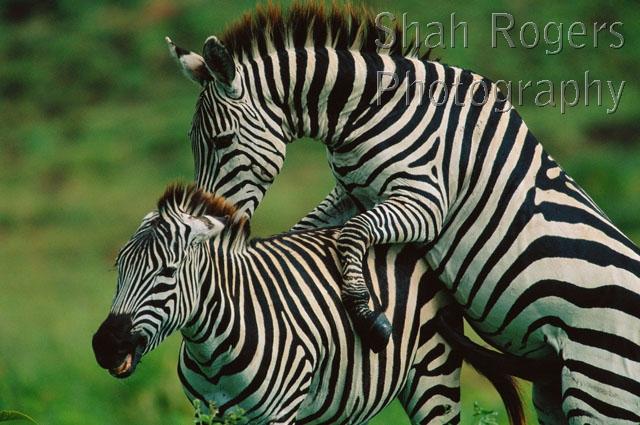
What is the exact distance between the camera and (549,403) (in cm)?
685

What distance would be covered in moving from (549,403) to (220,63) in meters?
2.55

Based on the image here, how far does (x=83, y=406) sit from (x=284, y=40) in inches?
181

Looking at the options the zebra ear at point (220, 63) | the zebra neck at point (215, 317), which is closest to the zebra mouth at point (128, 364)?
the zebra neck at point (215, 317)

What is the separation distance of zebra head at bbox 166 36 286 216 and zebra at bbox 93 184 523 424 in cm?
33

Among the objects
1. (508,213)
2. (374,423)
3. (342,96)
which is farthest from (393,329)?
(374,423)

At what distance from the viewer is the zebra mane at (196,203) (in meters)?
5.82

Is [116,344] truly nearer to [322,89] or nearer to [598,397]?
[322,89]

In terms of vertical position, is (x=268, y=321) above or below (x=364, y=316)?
below

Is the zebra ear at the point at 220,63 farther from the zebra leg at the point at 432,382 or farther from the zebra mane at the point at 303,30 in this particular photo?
the zebra leg at the point at 432,382

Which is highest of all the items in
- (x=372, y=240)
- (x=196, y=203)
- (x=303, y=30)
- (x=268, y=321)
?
(x=303, y=30)

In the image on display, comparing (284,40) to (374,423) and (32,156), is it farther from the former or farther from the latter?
(32,156)

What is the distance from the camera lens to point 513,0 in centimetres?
2050

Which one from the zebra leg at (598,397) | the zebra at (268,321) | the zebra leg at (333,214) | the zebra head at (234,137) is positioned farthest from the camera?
the zebra leg at (333,214)

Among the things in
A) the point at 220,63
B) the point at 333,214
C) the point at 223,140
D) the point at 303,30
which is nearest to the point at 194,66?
the point at 220,63
